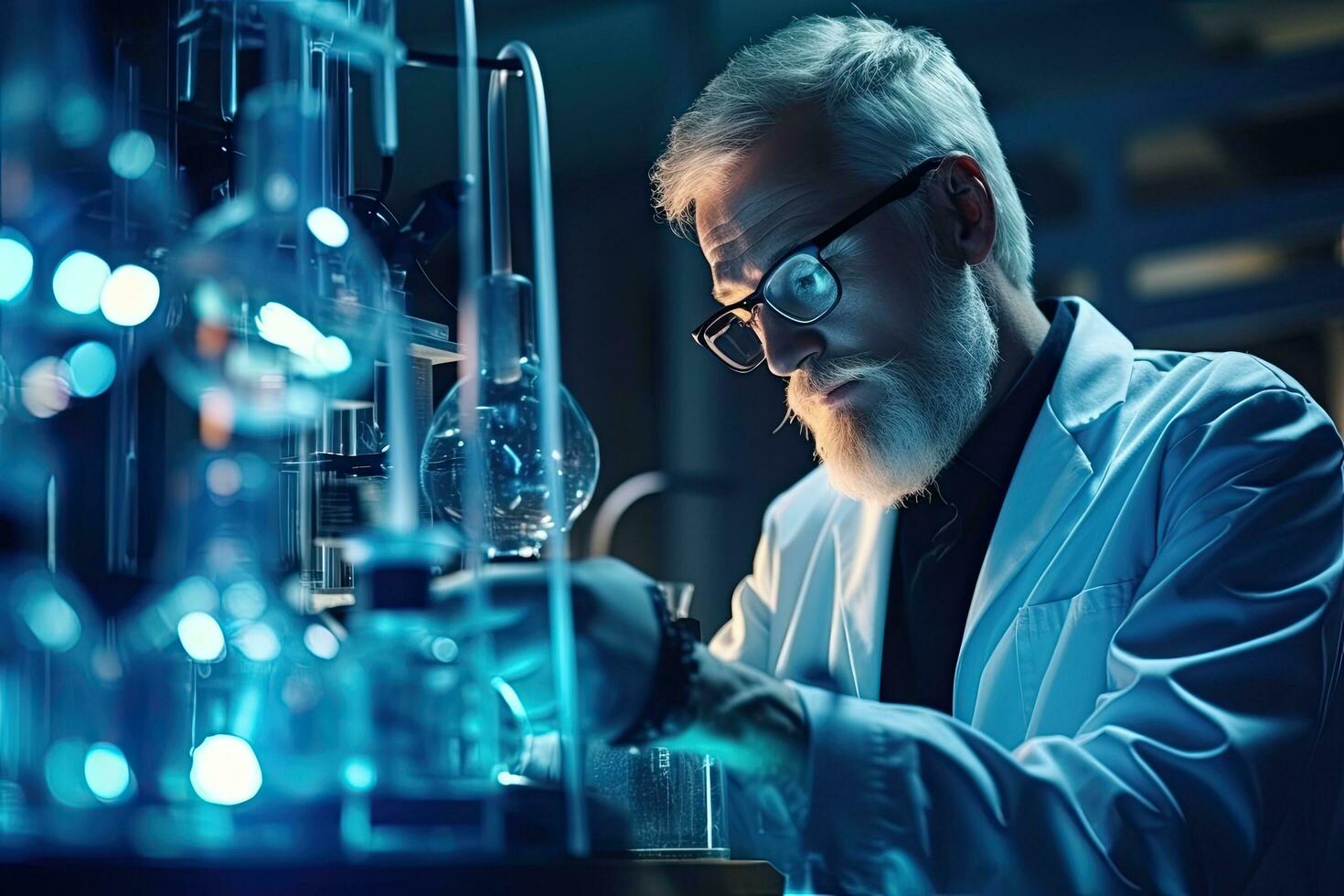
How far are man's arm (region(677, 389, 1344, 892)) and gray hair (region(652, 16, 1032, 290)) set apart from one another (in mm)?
515

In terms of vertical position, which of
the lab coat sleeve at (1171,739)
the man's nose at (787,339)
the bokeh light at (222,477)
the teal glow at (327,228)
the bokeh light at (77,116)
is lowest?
the lab coat sleeve at (1171,739)

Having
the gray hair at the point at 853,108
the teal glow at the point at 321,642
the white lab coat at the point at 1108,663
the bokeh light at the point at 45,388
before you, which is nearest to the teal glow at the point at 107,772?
the teal glow at the point at 321,642

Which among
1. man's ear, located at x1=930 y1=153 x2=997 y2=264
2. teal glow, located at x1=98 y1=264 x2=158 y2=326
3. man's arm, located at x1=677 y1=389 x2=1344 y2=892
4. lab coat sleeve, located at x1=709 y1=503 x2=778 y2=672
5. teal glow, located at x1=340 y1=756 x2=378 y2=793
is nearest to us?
teal glow, located at x1=340 y1=756 x2=378 y2=793

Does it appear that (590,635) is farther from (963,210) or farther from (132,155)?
(963,210)

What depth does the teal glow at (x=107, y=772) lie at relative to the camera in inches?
27.1

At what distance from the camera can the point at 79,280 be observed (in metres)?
0.75

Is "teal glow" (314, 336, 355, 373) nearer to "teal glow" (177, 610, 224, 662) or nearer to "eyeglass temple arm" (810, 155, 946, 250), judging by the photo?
"teal glow" (177, 610, 224, 662)

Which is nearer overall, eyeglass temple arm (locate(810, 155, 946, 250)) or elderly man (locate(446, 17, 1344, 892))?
elderly man (locate(446, 17, 1344, 892))

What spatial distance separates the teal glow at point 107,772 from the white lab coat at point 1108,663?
443 mm

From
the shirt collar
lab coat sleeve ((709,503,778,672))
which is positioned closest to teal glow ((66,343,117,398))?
A: the shirt collar

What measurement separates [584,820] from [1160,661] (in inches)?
26.7

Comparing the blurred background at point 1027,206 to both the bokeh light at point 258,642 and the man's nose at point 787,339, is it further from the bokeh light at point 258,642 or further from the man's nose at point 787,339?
the bokeh light at point 258,642

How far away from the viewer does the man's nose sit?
5.15ft

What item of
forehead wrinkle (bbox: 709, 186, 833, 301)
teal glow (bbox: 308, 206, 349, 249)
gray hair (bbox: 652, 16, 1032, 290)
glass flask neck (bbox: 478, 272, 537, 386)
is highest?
gray hair (bbox: 652, 16, 1032, 290)
